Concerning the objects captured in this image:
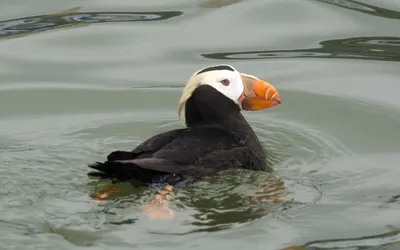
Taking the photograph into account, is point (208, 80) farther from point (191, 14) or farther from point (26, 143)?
point (191, 14)

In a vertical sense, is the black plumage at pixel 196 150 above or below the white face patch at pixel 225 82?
A: below

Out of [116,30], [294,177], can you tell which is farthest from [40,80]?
[294,177]

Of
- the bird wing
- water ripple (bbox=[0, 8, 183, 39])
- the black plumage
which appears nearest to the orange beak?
the black plumage

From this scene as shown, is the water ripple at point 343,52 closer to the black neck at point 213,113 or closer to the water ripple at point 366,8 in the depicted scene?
the water ripple at point 366,8

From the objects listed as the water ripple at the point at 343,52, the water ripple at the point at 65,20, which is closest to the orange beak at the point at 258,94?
the water ripple at the point at 343,52

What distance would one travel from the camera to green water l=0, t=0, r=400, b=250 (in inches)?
213

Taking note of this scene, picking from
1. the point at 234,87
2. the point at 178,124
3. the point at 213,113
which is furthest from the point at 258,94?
the point at 178,124

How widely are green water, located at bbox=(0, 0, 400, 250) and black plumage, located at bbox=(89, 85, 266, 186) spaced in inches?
3.9

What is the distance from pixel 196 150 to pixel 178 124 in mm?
1373

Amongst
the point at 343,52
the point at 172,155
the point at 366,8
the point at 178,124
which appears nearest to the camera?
the point at 172,155

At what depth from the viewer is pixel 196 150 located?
235 inches

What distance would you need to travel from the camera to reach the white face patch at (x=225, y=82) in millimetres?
6477

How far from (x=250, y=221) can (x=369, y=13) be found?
477cm

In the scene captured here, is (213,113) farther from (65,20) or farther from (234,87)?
(65,20)
